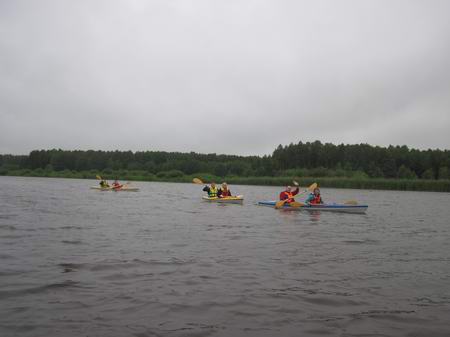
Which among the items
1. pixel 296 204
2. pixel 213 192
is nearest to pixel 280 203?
pixel 296 204

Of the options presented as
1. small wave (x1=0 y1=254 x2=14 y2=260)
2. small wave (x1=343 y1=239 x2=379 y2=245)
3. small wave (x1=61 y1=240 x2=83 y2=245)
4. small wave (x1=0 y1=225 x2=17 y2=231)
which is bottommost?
small wave (x1=0 y1=254 x2=14 y2=260)

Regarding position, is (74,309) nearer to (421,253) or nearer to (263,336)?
(263,336)

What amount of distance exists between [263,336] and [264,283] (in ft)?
8.43

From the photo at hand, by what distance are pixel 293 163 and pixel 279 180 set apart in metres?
31.2

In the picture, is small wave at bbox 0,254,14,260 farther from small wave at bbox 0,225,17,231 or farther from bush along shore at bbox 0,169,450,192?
bush along shore at bbox 0,169,450,192

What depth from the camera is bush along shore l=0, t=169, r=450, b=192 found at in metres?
58.8

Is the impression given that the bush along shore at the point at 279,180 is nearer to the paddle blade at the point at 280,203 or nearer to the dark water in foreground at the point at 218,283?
the paddle blade at the point at 280,203

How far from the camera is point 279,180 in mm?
70625

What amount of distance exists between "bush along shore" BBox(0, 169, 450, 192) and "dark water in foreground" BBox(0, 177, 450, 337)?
4688cm

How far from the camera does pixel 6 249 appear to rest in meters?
10.8

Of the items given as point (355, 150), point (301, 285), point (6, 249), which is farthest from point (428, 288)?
point (355, 150)

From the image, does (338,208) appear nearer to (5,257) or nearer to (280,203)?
(280,203)

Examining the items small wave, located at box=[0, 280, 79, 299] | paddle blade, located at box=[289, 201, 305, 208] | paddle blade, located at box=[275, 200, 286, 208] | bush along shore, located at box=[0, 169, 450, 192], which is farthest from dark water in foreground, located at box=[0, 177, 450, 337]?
bush along shore, located at box=[0, 169, 450, 192]

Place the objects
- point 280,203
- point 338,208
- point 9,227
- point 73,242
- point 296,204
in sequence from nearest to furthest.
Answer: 1. point 73,242
2. point 9,227
3. point 338,208
4. point 296,204
5. point 280,203
